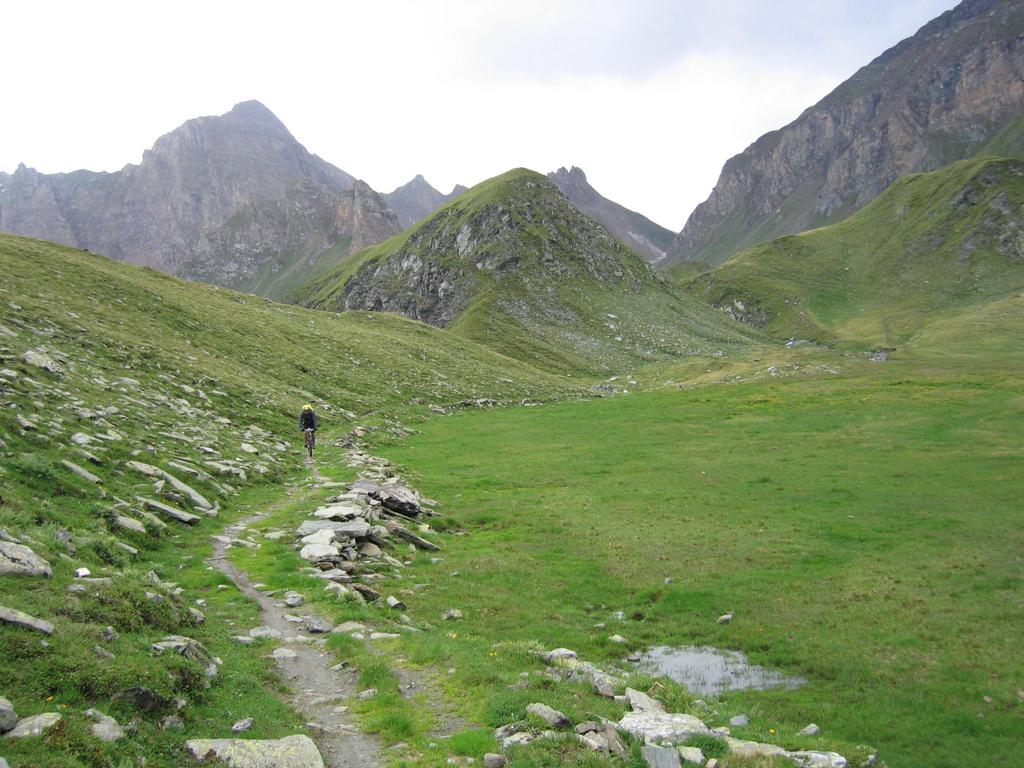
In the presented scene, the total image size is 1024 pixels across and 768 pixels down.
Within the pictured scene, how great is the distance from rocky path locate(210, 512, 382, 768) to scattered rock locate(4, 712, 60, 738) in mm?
3640

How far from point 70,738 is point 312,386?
4623cm

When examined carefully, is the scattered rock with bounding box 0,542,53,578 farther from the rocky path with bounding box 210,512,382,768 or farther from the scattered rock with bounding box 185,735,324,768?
the scattered rock with bounding box 185,735,324,768

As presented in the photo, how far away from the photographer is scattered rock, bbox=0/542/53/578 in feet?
32.9

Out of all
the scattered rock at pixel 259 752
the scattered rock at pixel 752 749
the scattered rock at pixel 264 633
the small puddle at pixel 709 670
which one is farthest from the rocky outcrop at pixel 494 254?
the scattered rock at pixel 259 752

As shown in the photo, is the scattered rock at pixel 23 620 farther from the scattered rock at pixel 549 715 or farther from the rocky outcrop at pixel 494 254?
the rocky outcrop at pixel 494 254

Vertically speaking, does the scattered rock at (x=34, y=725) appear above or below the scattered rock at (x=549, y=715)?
above

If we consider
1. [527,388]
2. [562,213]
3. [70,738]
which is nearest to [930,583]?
[70,738]

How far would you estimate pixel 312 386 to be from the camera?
51.2 metres

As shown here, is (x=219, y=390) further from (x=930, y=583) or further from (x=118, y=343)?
(x=930, y=583)

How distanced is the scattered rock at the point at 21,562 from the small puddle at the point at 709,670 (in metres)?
12.4

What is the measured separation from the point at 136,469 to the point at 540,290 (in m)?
140

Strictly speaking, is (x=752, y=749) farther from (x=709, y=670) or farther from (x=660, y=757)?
(x=709, y=670)

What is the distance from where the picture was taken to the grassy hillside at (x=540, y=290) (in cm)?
13325

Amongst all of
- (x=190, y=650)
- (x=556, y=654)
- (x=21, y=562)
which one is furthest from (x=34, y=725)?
(x=556, y=654)
